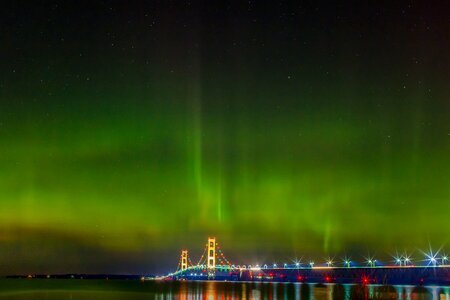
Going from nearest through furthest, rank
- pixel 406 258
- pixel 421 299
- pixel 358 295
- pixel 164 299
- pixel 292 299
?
pixel 358 295 → pixel 421 299 → pixel 292 299 → pixel 164 299 → pixel 406 258

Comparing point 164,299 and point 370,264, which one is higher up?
point 370,264

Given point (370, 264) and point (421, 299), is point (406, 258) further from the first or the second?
point (421, 299)

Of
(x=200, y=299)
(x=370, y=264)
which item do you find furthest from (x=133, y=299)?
(x=370, y=264)

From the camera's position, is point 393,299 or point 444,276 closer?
point 393,299

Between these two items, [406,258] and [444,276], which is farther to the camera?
[444,276]

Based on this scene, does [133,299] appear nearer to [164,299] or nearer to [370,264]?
[164,299]

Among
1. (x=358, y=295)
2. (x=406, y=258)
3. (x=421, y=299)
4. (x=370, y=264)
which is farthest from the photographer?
(x=370, y=264)

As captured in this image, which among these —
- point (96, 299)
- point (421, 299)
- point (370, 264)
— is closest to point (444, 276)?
point (370, 264)

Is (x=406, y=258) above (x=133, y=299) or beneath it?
above

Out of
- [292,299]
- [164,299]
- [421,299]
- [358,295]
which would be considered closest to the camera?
[358,295]
